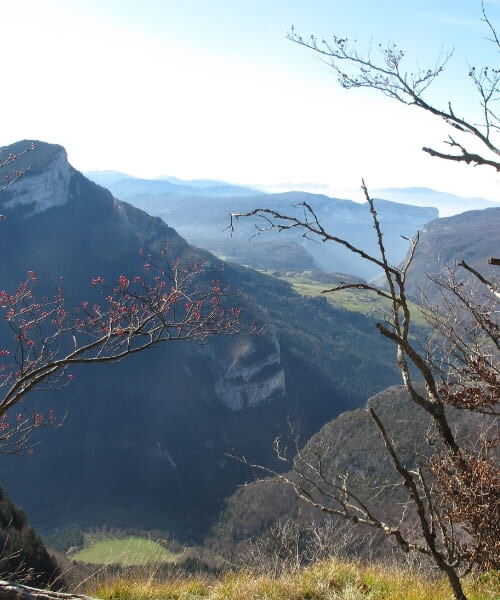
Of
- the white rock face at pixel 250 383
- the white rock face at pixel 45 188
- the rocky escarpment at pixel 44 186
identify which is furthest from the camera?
the white rock face at pixel 250 383

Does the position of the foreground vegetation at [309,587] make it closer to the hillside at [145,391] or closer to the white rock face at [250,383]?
the hillside at [145,391]

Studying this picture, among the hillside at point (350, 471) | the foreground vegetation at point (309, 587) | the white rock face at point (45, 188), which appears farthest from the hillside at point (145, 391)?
the foreground vegetation at point (309, 587)

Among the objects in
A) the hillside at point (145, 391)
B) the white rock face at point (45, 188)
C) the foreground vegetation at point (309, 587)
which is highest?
the white rock face at point (45, 188)

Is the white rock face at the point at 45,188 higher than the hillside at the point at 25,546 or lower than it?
higher

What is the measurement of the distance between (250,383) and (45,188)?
8400cm

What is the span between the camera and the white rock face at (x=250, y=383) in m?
135

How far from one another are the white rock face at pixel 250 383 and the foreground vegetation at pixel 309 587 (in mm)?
128189

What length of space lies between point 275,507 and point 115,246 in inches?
3944

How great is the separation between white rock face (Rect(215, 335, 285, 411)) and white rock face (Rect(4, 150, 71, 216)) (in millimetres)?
74809

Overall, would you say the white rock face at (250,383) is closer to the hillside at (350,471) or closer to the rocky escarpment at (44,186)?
the hillside at (350,471)

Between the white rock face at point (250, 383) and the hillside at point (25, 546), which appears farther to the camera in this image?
the white rock face at point (250, 383)

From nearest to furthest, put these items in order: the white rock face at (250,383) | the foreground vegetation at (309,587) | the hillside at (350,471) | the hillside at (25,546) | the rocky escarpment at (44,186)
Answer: the foreground vegetation at (309,587), the hillside at (25,546), the hillside at (350,471), the rocky escarpment at (44,186), the white rock face at (250,383)

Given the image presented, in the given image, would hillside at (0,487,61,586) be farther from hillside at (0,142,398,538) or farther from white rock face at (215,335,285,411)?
white rock face at (215,335,285,411)

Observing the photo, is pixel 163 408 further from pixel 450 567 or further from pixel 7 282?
pixel 450 567
